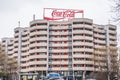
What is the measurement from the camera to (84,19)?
363ft

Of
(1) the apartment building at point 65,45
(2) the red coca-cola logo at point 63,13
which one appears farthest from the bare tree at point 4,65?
(2) the red coca-cola logo at point 63,13

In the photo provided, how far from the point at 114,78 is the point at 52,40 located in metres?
33.4

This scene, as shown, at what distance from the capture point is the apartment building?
10981 cm

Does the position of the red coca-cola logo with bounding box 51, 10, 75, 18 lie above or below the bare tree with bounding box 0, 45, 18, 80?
above

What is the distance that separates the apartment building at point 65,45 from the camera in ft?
360

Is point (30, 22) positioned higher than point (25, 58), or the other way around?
point (30, 22)

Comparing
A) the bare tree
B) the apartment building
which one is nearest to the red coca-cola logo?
the apartment building

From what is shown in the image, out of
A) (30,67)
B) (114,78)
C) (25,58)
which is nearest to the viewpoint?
(114,78)

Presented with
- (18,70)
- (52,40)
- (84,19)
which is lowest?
(18,70)

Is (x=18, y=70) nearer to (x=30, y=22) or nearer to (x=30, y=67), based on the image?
(x=30, y=67)

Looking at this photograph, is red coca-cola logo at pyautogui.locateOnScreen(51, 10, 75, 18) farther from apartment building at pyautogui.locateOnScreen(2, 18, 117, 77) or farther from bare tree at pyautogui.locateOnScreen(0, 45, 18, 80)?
bare tree at pyautogui.locateOnScreen(0, 45, 18, 80)

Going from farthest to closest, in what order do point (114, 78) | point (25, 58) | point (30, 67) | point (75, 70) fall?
point (25, 58)
point (30, 67)
point (75, 70)
point (114, 78)

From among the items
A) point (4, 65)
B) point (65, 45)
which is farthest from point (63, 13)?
point (4, 65)

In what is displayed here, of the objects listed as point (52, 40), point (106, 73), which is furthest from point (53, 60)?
point (106, 73)
